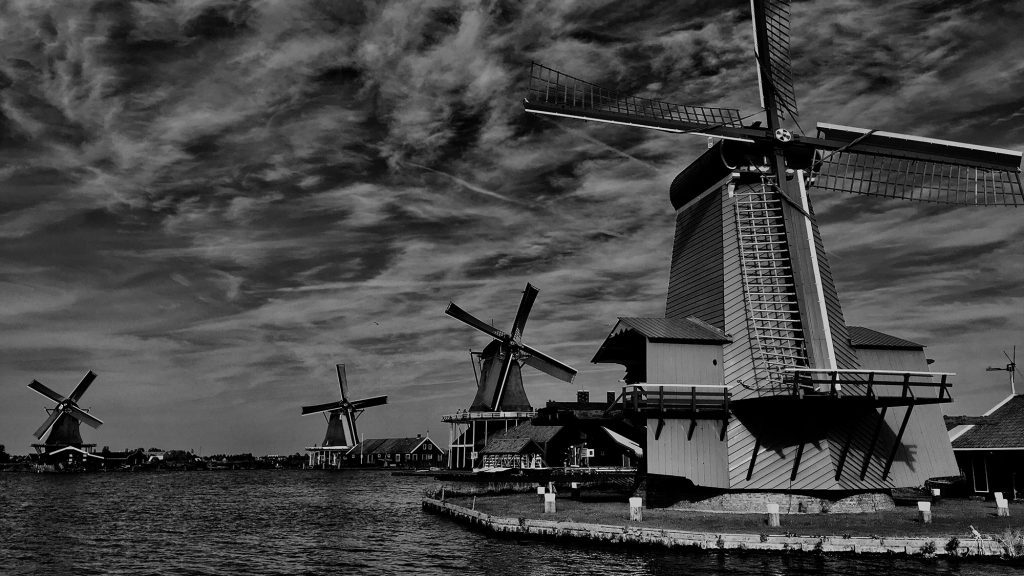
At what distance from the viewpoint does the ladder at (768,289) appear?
2481cm

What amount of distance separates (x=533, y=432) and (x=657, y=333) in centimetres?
4092

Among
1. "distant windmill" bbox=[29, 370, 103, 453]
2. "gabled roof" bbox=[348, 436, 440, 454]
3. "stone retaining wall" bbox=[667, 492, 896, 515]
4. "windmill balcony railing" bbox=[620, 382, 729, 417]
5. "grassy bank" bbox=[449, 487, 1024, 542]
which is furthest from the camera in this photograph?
"gabled roof" bbox=[348, 436, 440, 454]

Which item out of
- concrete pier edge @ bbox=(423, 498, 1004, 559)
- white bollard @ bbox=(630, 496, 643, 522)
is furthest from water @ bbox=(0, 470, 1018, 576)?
white bollard @ bbox=(630, 496, 643, 522)

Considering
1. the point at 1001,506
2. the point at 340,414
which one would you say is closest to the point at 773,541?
the point at 1001,506

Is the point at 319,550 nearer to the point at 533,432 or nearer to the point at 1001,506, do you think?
the point at 1001,506

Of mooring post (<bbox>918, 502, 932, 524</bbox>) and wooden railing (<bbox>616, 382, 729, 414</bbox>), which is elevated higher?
wooden railing (<bbox>616, 382, 729, 414</bbox>)

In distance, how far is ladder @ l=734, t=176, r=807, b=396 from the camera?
24.8m

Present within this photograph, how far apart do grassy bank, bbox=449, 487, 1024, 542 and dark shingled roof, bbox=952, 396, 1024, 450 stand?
4297 millimetres

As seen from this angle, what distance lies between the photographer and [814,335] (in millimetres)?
24859

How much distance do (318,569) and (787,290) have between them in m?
18.0

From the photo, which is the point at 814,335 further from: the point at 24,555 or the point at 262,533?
the point at 24,555

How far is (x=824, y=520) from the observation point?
2233cm

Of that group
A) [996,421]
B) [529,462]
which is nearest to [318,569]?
[996,421]

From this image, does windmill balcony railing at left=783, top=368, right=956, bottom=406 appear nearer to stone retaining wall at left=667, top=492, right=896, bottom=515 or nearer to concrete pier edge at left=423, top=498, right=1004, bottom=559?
stone retaining wall at left=667, top=492, right=896, bottom=515
